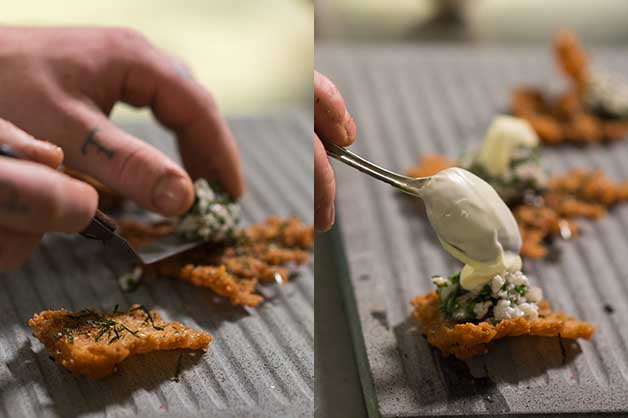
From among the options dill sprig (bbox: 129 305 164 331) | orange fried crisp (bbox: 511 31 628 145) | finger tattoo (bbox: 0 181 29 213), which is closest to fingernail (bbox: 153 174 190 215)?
dill sprig (bbox: 129 305 164 331)

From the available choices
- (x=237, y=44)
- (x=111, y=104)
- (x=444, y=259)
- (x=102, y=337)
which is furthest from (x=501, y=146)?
(x=237, y=44)

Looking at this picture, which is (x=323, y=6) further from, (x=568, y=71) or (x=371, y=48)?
(x=568, y=71)

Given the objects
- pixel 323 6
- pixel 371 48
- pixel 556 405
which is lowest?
pixel 323 6

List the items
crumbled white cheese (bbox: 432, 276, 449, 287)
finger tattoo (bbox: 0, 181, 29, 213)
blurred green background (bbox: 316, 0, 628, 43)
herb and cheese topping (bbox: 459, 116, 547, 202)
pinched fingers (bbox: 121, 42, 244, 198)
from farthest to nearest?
1. blurred green background (bbox: 316, 0, 628, 43)
2. herb and cheese topping (bbox: 459, 116, 547, 202)
3. pinched fingers (bbox: 121, 42, 244, 198)
4. crumbled white cheese (bbox: 432, 276, 449, 287)
5. finger tattoo (bbox: 0, 181, 29, 213)

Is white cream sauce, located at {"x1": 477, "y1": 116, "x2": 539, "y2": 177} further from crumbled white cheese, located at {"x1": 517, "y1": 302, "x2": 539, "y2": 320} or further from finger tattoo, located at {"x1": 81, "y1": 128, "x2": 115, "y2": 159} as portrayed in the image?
finger tattoo, located at {"x1": 81, "y1": 128, "x2": 115, "y2": 159}

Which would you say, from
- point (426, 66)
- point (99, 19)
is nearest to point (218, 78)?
point (426, 66)

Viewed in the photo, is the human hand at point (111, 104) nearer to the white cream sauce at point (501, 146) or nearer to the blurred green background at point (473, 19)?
the white cream sauce at point (501, 146)
